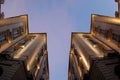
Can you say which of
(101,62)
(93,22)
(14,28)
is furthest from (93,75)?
(93,22)

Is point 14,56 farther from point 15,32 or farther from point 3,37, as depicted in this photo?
point 15,32

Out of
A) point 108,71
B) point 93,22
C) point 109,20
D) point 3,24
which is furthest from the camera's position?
point 93,22

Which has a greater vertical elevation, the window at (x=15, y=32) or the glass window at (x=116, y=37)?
the window at (x=15, y=32)

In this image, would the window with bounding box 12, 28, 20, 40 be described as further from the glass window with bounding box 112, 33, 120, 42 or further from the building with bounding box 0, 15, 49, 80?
the glass window with bounding box 112, 33, 120, 42

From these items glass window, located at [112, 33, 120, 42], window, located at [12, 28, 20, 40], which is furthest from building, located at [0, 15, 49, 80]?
glass window, located at [112, 33, 120, 42]

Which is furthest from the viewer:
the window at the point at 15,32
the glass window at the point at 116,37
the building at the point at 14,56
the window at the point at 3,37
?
the window at the point at 15,32

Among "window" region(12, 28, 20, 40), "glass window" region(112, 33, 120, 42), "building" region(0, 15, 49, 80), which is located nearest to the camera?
"building" region(0, 15, 49, 80)

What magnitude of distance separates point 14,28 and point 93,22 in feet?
68.1

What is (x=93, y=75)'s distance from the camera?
28.9m

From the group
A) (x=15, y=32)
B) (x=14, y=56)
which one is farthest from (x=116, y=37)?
(x=15, y=32)

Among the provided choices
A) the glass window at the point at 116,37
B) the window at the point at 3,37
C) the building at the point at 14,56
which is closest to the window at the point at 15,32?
the building at the point at 14,56

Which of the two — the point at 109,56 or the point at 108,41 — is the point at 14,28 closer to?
the point at 108,41

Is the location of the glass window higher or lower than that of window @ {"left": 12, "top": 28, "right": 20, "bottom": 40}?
lower

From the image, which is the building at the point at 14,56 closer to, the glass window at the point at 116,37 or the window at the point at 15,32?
the window at the point at 15,32
